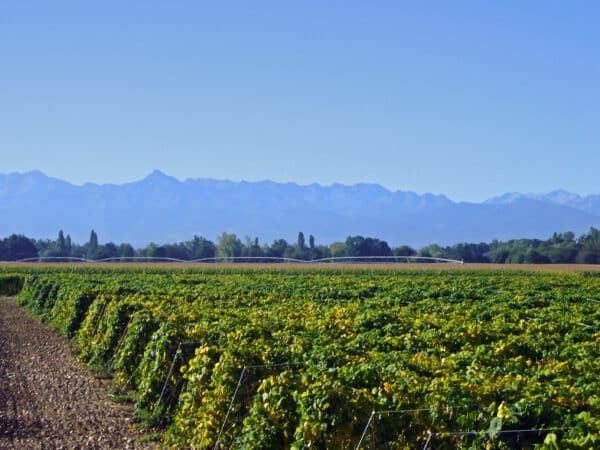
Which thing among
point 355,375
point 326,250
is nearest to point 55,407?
point 355,375

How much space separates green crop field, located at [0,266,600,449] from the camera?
8.12m

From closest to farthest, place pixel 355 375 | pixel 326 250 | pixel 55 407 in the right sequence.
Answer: pixel 355 375
pixel 55 407
pixel 326 250

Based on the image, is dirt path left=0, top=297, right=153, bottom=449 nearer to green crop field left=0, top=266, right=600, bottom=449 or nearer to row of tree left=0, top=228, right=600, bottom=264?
green crop field left=0, top=266, right=600, bottom=449

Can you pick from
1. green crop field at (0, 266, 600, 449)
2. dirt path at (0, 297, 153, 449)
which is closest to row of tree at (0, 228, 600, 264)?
dirt path at (0, 297, 153, 449)

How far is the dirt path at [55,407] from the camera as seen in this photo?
1299 cm

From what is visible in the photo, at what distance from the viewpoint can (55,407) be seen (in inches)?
606

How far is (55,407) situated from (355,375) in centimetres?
764

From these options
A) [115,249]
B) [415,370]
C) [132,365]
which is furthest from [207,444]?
[115,249]

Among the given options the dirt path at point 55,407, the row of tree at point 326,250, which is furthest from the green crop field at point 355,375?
the row of tree at point 326,250

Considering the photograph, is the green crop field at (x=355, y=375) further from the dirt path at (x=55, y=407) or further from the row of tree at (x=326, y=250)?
the row of tree at (x=326, y=250)

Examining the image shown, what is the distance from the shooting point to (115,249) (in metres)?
156

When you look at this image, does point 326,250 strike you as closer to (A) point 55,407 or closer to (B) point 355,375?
(A) point 55,407

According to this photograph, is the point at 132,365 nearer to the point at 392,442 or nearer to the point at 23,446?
the point at 23,446

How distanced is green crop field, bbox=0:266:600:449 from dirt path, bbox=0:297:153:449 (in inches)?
25.4
